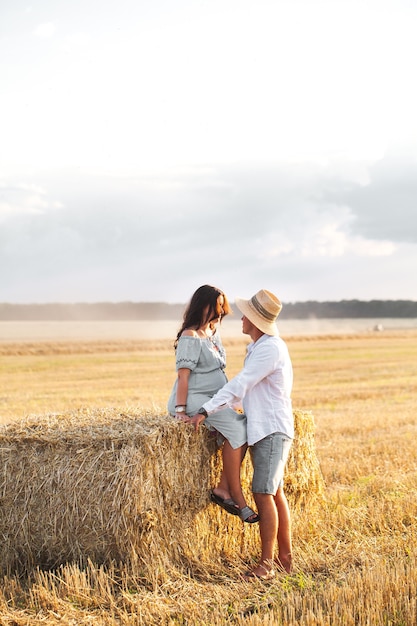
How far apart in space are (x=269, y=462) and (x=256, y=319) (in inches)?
45.7

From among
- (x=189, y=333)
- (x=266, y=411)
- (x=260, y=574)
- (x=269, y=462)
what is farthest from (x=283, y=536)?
(x=189, y=333)

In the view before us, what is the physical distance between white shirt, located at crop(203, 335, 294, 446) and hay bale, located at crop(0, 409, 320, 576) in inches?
21.1

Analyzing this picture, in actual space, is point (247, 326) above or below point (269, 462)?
above

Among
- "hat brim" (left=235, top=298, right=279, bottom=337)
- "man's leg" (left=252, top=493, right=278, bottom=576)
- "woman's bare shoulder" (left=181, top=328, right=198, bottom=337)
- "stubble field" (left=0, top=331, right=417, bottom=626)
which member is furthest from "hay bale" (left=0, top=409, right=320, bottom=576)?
"hat brim" (left=235, top=298, right=279, bottom=337)

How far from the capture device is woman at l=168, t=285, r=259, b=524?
5664mm

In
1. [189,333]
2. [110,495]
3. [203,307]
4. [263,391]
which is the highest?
[203,307]

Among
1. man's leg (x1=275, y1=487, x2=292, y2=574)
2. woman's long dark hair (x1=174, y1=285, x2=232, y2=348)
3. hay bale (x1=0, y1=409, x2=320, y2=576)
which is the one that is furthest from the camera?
woman's long dark hair (x1=174, y1=285, x2=232, y2=348)

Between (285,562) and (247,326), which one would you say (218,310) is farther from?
(285,562)

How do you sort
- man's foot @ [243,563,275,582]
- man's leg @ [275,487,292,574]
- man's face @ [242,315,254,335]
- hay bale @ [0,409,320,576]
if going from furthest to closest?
man's face @ [242,315,254,335], man's leg @ [275,487,292,574], hay bale @ [0,409,320,576], man's foot @ [243,563,275,582]

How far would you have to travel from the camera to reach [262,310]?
5660mm

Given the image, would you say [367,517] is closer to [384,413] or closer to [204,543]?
[204,543]

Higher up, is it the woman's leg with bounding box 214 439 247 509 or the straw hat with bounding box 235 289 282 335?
the straw hat with bounding box 235 289 282 335

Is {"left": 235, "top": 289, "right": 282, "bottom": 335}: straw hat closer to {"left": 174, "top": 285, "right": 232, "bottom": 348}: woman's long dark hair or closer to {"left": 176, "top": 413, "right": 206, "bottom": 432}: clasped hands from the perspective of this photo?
{"left": 174, "top": 285, "right": 232, "bottom": 348}: woman's long dark hair

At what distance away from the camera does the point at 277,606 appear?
4.73 metres
